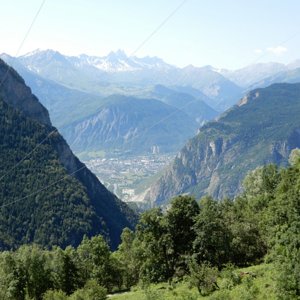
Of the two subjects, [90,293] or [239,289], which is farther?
[90,293]

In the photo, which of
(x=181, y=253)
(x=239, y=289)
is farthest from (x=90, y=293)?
(x=239, y=289)

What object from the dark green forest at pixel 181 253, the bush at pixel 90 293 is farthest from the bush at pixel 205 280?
the bush at pixel 90 293

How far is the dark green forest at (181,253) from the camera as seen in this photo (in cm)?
4953

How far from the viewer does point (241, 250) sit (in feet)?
216

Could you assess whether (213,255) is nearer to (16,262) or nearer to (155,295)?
(155,295)

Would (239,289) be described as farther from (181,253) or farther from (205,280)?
(181,253)

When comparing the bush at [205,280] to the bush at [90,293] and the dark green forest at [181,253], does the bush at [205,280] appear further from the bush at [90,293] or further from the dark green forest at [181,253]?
the bush at [90,293]

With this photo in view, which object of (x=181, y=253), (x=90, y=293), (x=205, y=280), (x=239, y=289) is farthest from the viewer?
(x=181, y=253)

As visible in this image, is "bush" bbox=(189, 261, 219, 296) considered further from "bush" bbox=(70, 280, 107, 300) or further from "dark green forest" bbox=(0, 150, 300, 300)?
"bush" bbox=(70, 280, 107, 300)

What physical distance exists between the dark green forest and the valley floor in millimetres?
1030

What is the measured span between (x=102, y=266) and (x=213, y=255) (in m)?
23.6

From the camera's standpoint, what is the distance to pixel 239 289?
1725 inches

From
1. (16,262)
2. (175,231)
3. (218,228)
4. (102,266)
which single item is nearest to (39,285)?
(16,262)

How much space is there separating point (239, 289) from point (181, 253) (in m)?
20.3
